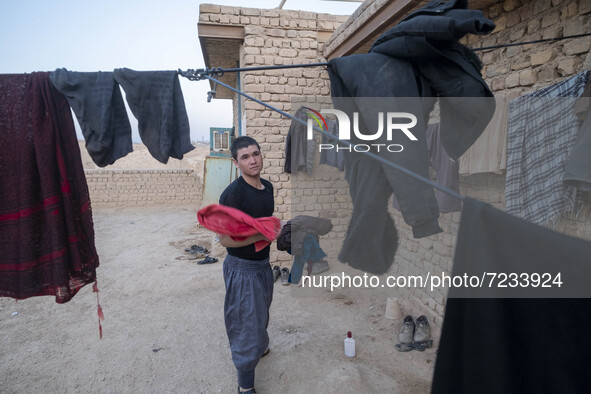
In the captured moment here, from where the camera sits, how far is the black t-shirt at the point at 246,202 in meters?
2.38

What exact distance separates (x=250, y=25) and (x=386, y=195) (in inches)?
177

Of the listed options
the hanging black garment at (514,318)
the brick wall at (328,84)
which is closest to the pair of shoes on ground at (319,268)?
the brick wall at (328,84)

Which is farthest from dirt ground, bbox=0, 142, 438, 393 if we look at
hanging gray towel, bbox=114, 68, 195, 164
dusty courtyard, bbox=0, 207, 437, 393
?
hanging gray towel, bbox=114, 68, 195, 164

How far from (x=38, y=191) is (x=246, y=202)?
123 cm

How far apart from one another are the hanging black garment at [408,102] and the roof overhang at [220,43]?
412 centimetres

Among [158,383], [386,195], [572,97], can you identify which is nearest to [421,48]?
[386,195]

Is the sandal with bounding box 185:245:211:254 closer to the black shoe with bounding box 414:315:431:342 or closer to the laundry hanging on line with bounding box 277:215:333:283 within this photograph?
the black shoe with bounding box 414:315:431:342

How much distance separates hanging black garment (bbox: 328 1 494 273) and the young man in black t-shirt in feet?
3.24

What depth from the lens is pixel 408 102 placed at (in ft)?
4.67

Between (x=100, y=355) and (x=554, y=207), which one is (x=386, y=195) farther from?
(x=100, y=355)

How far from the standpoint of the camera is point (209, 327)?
383 centimetres

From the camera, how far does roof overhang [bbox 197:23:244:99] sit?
16.4ft

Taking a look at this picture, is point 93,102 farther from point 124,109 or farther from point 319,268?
point 319,268

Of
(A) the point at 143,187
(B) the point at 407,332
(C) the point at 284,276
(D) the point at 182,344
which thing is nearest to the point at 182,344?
(D) the point at 182,344
